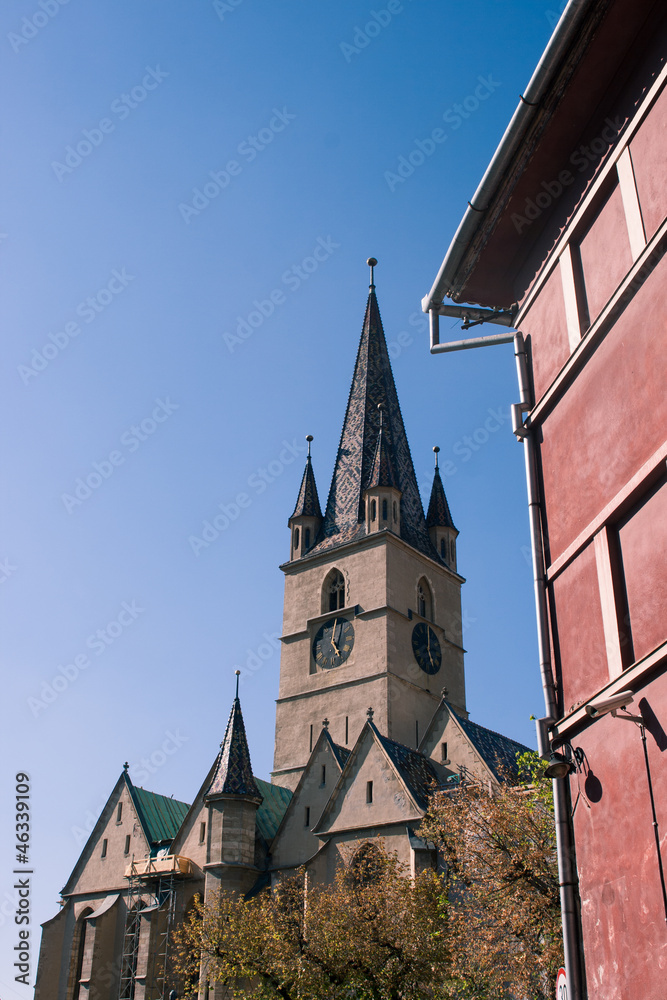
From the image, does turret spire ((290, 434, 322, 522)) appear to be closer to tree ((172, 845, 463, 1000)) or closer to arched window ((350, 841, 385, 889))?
arched window ((350, 841, 385, 889))

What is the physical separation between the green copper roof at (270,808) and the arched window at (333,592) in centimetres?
817

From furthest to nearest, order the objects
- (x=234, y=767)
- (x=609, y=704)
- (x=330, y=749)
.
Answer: (x=330, y=749), (x=234, y=767), (x=609, y=704)

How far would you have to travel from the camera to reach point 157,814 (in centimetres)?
3759

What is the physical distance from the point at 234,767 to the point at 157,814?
7561mm

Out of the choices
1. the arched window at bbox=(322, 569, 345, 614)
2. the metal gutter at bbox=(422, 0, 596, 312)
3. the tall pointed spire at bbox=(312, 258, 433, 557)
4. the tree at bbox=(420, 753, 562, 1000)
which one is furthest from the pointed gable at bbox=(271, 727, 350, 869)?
the metal gutter at bbox=(422, 0, 596, 312)

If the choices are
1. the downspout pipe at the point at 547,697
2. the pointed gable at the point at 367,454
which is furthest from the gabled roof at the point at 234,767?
the downspout pipe at the point at 547,697

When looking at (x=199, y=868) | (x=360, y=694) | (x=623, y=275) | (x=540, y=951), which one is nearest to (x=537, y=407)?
(x=623, y=275)

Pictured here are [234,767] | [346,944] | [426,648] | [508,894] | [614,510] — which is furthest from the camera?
[426,648]

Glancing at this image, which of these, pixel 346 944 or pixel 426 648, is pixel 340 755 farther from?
pixel 346 944

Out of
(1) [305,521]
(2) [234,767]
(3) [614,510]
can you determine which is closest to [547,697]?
(3) [614,510]

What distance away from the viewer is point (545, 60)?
8.98m

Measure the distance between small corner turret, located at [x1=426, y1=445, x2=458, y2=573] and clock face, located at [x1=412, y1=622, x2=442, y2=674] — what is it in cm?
529

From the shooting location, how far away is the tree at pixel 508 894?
1636cm

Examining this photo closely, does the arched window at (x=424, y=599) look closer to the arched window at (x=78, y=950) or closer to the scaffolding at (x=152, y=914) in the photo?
the scaffolding at (x=152, y=914)
